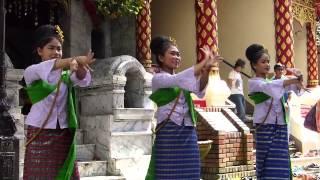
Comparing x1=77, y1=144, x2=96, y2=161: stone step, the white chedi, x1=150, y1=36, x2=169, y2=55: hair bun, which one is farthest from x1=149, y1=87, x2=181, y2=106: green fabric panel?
the white chedi

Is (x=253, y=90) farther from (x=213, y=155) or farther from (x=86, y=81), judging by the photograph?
(x=213, y=155)

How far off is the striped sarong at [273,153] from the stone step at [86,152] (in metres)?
2.31

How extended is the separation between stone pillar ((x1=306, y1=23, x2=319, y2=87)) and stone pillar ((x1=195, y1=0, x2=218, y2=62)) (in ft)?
19.2

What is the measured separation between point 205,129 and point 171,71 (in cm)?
360

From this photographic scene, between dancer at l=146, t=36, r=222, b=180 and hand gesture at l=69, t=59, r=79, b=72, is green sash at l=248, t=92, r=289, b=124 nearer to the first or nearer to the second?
dancer at l=146, t=36, r=222, b=180

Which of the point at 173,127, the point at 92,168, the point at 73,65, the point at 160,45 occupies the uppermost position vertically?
the point at 160,45

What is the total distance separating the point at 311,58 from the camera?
55.8 feet

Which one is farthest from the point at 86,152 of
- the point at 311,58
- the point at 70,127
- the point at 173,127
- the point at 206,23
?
the point at 311,58

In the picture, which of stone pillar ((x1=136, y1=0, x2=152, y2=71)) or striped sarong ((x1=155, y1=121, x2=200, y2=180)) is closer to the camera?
striped sarong ((x1=155, y1=121, x2=200, y2=180))

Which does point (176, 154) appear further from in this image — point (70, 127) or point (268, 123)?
point (268, 123)

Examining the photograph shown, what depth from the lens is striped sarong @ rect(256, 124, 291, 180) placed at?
5.37 metres

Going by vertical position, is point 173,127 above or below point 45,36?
below

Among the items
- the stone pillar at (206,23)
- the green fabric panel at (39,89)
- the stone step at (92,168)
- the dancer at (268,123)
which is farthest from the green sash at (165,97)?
the stone pillar at (206,23)

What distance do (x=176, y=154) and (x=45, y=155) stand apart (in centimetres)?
103
